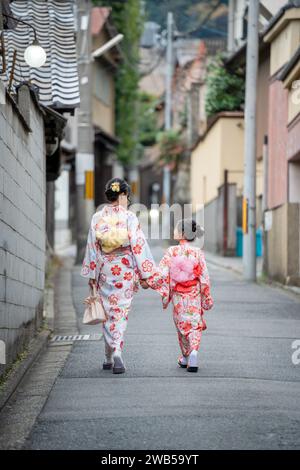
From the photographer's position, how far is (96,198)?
144 ft

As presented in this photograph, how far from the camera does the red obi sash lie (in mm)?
10234

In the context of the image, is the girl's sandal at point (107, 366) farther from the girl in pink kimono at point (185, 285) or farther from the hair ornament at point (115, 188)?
the hair ornament at point (115, 188)

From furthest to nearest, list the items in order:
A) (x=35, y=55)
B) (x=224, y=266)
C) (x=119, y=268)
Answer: (x=224, y=266), (x=35, y=55), (x=119, y=268)

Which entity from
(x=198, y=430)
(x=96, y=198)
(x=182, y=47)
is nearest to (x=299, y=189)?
(x=198, y=430)

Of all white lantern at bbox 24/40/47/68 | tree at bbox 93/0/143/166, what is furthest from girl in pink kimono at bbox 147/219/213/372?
tree at bbox 93/0/143/166

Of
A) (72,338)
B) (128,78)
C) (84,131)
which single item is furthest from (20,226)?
(128,78)

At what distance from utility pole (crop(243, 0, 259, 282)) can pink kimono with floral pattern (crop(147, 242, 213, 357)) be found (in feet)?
39.6

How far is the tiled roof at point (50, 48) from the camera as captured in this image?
14.3 meters

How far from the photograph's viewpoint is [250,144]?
22.5 meters

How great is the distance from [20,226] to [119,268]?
1191 millimetres

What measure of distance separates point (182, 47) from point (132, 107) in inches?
394

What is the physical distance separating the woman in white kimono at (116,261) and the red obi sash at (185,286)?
1.61 ft

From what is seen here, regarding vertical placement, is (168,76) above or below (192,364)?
A: above

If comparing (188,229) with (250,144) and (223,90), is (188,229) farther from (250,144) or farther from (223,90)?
(223,90)
